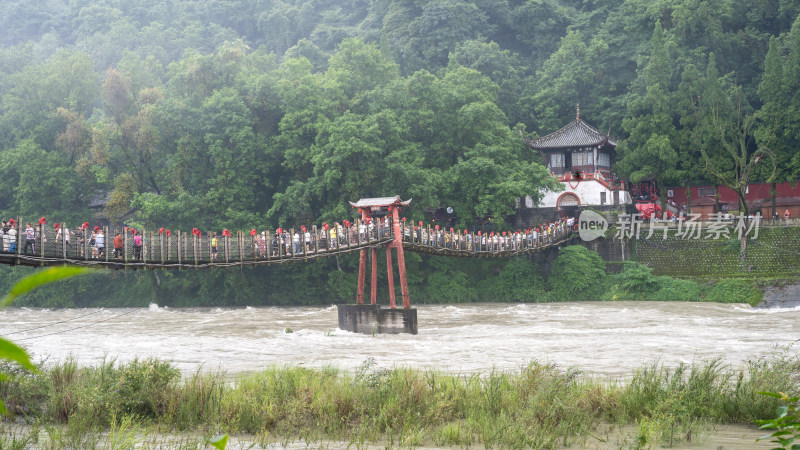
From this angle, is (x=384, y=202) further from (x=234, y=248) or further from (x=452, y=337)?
(x=452, y=337)

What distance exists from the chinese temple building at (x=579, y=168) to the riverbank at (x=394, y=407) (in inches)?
1294

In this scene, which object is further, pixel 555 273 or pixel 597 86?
pixel 597 86

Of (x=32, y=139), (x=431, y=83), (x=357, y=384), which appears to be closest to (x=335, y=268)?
(x=431, y=83)

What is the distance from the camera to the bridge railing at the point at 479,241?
2773 centimetres

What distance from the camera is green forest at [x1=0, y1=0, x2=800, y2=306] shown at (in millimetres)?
36719

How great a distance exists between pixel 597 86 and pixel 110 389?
4568 cm

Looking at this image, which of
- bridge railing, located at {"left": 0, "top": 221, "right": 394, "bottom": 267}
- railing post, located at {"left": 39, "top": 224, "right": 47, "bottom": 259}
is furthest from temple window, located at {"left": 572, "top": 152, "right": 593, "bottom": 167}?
railing post, located at {"left": 39, "top": 224, "right": 47, "bottom": 259}

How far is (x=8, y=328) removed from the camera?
94.5 feet

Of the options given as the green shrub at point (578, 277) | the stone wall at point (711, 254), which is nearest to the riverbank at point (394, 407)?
the stone wall at point (711, 254)

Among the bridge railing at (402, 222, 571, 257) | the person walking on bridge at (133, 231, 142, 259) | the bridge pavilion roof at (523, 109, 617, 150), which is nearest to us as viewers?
the person walking on bridge at (133, 231, 142, 259)

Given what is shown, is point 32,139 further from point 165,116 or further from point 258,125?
point 258,125

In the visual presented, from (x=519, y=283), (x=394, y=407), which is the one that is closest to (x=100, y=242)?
(x=394, y=407)

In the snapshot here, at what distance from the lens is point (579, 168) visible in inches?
1839

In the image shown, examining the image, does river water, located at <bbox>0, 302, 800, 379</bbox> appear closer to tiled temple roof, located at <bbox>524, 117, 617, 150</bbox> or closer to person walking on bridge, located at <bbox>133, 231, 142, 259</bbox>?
person walking on bridge, located at <bbox>133, 231, 142, 259</bbox>
